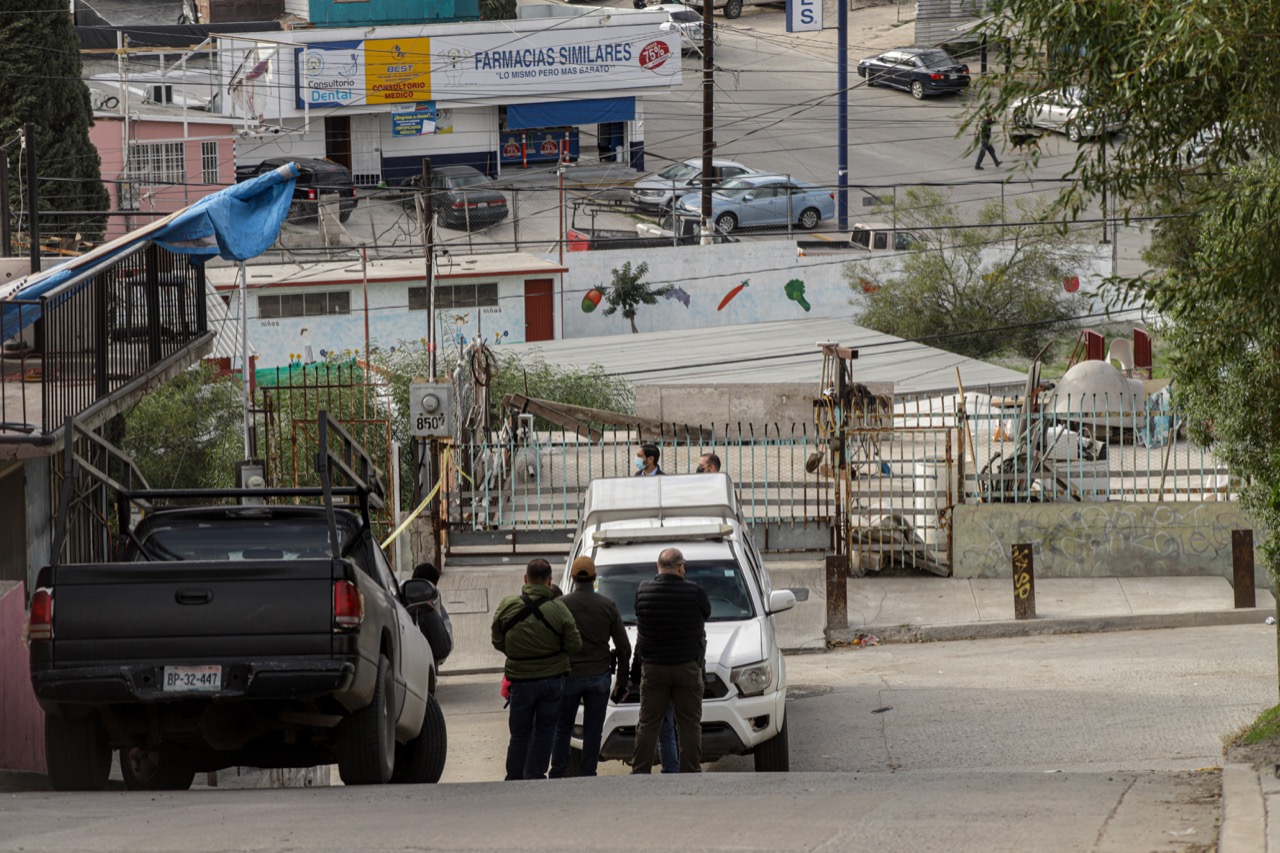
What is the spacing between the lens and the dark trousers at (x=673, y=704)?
10.1m

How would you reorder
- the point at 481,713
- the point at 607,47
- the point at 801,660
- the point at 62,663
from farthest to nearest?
the point at 607,47
the point at 801,660
the point at 481,713
the point at 62,663

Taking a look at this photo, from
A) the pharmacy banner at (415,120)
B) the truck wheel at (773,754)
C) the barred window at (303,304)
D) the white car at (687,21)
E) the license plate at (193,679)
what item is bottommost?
the truck wheel at (773,754)

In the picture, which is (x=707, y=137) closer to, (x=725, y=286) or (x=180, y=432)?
(x=725, y=286)

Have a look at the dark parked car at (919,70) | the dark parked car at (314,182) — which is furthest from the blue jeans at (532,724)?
the dark parked car at (919,70)

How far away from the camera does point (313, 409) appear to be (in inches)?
978

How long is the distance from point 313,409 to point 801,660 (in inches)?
439

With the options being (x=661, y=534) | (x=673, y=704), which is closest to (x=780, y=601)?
(x=661, y=534)

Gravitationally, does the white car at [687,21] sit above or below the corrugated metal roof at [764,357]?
above

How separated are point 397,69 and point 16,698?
156 ft

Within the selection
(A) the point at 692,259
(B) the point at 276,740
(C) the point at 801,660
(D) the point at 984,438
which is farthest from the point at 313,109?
(B) the point at 276,740

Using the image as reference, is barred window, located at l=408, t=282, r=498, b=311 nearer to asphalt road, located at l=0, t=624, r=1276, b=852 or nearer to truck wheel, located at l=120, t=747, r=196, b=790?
asphalt road, located at l=0, t=624, r=1276, b=852

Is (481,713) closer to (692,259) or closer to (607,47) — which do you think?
(692,259)

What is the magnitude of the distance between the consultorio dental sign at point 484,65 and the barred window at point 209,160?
5418 millimetres

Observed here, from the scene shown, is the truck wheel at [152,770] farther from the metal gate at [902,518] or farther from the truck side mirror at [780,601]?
the metal gate at [902,518]
